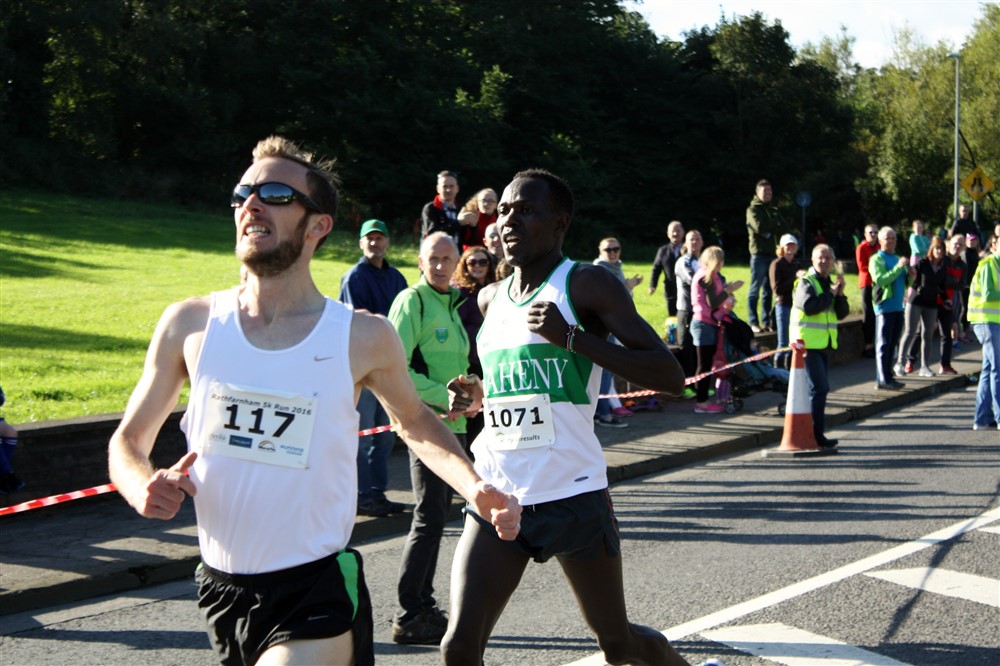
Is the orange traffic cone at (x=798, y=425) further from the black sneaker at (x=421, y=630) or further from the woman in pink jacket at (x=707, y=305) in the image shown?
the black sneaker at (x=421, y=630)

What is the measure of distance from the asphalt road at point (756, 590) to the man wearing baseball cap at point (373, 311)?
0.62m

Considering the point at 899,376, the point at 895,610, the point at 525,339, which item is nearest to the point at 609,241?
the point at 899,376

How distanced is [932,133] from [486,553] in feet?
200

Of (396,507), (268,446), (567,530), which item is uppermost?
(268,446)

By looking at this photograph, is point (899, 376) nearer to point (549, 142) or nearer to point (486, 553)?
point (486, 553)

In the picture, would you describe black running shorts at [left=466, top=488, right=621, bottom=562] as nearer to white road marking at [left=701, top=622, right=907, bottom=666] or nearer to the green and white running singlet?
the green and white running singlet

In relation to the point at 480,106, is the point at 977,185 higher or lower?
lower

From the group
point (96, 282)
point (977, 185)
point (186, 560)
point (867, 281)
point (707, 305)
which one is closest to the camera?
point (186, 560)

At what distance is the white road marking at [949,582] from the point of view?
6593mm

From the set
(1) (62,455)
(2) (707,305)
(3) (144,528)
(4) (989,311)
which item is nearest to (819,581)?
(3) (144,528)

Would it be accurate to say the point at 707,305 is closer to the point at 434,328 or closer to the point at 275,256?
the point at 434,328

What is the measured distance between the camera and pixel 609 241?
1323 centimetres

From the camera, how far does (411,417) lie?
3471 millimetres

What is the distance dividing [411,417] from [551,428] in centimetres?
89
